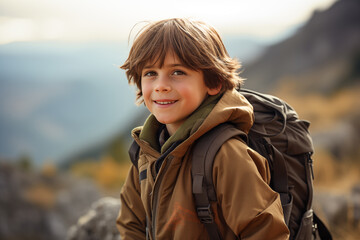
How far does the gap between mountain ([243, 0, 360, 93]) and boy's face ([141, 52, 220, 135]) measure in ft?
48.5

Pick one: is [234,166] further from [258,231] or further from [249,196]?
[258,231]

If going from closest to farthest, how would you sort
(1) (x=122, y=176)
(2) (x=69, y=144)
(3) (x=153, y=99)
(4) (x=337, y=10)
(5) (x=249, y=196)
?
(5) (x=249, y=196) < (3) (x=153, y=99) < (1) (x=122, y=176) < (4) (x=337, y=10) < (2) (x=69, y=144)

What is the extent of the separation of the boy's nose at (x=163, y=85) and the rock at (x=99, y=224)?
1.93 metres

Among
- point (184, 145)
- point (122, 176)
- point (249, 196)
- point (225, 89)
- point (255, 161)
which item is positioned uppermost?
point (225, 89)

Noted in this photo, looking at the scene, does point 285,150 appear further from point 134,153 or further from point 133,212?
point 133,212

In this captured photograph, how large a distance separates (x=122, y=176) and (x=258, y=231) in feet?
72.3

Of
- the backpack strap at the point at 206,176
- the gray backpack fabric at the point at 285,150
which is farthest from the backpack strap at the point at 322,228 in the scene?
the backpack strap at the point at 206,176

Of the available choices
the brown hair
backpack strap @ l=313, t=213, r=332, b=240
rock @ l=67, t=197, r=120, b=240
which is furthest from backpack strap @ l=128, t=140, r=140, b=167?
backpack strap @ l=313, t=213, r=332, b=240

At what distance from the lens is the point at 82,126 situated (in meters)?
86.4

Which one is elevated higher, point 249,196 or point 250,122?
point 250,122

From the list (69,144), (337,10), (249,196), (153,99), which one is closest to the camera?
(249,196)

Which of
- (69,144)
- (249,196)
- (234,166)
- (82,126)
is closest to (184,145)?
(234,166)

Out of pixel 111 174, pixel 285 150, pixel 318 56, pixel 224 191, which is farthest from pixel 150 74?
pixel 111 174

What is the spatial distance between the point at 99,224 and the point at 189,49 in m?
2.27
